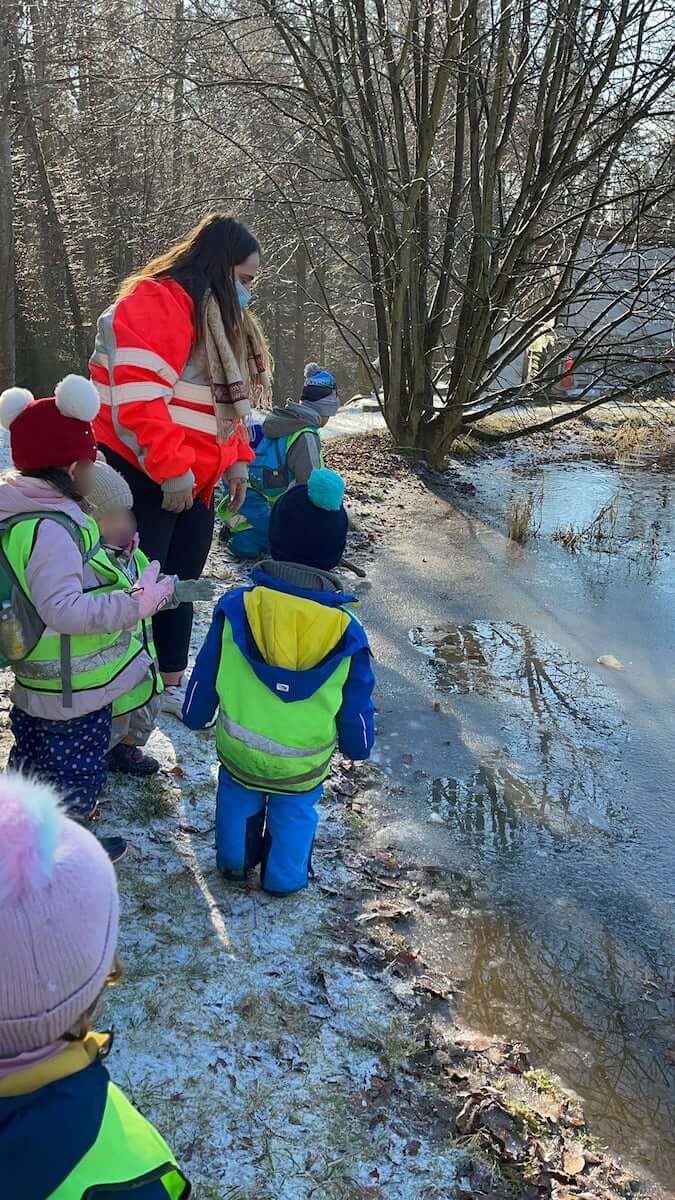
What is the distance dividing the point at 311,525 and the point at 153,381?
1.00m

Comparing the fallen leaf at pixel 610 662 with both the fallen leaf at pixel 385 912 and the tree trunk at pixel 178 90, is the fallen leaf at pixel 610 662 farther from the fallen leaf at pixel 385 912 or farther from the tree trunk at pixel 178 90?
the tree trunk at pixel 178 90

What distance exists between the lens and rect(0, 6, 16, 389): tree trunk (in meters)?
12.7

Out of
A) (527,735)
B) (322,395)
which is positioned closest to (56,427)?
(527,735)

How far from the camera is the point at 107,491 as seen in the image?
3193 millimetres

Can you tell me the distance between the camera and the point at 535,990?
3.07m

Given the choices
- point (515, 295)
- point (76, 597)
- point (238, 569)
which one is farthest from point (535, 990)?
point (515, 295)

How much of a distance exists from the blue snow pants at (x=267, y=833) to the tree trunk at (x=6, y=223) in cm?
1312

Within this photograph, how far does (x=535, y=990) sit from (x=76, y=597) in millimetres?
2072

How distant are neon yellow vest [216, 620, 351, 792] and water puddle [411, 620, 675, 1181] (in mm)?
872

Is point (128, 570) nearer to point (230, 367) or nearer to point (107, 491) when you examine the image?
point (107, 491)

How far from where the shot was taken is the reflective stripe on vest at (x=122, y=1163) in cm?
118

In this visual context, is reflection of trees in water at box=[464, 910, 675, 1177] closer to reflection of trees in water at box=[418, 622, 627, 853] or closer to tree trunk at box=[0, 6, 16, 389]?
reflection of trees in water at box=[418, 622, 627, 853]

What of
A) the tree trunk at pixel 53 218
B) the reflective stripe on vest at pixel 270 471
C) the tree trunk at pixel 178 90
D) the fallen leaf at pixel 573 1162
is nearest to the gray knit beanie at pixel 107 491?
the fallen leaf at pixel 573 1162

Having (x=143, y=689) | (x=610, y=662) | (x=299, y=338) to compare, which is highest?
(x=143, y=689)
